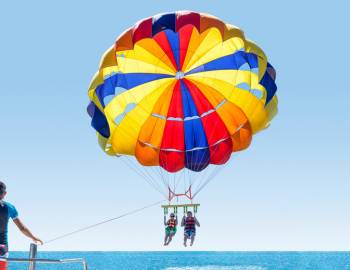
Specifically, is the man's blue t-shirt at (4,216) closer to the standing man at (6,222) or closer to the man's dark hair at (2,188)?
the standing man at (6,222)

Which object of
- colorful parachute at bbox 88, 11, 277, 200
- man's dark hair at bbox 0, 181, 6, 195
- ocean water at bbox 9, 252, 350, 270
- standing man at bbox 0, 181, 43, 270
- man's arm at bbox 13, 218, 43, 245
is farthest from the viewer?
ocean water at bbox 9, 252, 350, 270

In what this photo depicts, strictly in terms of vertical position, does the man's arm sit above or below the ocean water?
below

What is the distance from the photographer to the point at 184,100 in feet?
57.7

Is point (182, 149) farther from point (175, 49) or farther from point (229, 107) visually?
point (175, 49)

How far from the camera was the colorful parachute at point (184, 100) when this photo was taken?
53.5ft

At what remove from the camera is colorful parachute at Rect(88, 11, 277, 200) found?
53.5 ft

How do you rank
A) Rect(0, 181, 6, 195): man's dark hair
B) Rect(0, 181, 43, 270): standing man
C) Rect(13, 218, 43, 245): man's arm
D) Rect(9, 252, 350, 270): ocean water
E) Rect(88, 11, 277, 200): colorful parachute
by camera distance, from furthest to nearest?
Rect(9, 252, 350, 270): ocean water
Rect(88, 11, 277, 200): colorful parachute
Rect(13, 218, 43, 245): man's arm
Rect(0, 181, 43, 270): standing man
Rect(0, 181, 6, 195): man's dark hair

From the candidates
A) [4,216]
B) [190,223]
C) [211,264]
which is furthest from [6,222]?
[211,264]

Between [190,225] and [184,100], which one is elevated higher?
[184,100]

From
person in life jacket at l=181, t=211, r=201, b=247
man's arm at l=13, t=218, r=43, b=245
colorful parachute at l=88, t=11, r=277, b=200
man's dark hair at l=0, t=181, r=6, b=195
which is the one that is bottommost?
man's arm at l=13, t=218, r=43, b=245

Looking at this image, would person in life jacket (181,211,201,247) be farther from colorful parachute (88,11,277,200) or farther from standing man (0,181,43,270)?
standing man (0,181,43,270)

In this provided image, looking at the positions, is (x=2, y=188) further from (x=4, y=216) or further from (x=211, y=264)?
(x=211, y=264)

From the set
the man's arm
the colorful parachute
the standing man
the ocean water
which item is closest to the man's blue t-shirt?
the standing man

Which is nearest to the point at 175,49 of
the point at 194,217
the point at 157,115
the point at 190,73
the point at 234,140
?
the point at 190,73
